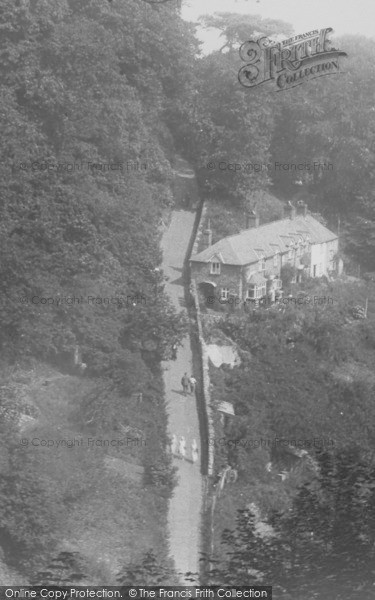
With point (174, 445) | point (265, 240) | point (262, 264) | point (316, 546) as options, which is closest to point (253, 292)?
point (262, 264)

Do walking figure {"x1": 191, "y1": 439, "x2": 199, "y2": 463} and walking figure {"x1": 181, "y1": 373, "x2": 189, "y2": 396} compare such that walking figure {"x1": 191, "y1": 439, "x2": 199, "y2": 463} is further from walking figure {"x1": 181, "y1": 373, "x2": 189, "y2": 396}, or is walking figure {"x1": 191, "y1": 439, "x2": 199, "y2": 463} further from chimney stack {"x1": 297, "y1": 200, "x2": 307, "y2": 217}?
chimney stack {"x1": 297, "y1": 200, "x2": 307, "y2": 217}

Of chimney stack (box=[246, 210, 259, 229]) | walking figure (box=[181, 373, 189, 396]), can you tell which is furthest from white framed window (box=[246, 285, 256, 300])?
walking figure (box=[181, 373, 189, 396])

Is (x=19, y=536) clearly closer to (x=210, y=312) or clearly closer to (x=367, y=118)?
(x=210, y=312)

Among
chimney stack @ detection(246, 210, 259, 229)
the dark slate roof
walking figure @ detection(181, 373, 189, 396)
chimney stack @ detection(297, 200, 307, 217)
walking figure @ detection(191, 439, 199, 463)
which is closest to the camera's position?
walking figure @ detection(191, 439, 199, 463)

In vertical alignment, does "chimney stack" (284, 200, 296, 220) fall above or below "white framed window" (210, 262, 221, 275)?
above

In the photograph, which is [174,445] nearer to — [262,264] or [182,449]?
[182,449]

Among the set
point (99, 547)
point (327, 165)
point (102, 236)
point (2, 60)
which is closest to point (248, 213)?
point (327, 165)

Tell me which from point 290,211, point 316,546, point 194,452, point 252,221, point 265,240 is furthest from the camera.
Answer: point 290,211
